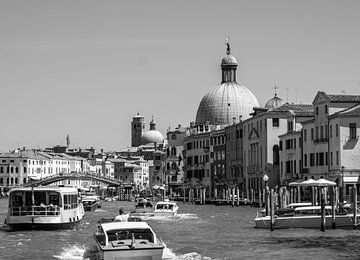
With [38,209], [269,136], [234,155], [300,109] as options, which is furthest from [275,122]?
[38,209]

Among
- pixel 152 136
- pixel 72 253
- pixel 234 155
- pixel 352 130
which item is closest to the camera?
pixel 72 253

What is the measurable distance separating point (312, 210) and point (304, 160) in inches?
825

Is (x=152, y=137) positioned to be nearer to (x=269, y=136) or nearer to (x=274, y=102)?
(x=274, y=102)

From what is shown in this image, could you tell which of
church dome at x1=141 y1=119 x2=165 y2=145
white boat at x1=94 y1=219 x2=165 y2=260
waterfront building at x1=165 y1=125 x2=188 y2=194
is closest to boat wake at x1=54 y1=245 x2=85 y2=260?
white boat at x1=94 y1=219 x2=165 y2=260

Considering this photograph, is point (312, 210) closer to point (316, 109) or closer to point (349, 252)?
point (349, 252)

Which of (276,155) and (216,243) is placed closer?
(216,243)

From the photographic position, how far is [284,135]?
6425cm

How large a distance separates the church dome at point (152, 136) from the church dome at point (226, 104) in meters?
79.8

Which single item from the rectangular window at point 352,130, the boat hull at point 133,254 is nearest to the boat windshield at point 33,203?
the boat hull at point 133,254

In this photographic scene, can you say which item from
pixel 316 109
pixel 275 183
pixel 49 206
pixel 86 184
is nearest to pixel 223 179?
pixel 275 183

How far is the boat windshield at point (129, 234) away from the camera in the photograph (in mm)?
24281

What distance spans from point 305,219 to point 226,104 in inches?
2758

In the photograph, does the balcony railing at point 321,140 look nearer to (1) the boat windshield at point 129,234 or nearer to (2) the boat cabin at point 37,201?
(2) the boat cabin at point 37,201

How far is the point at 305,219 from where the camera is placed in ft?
123
